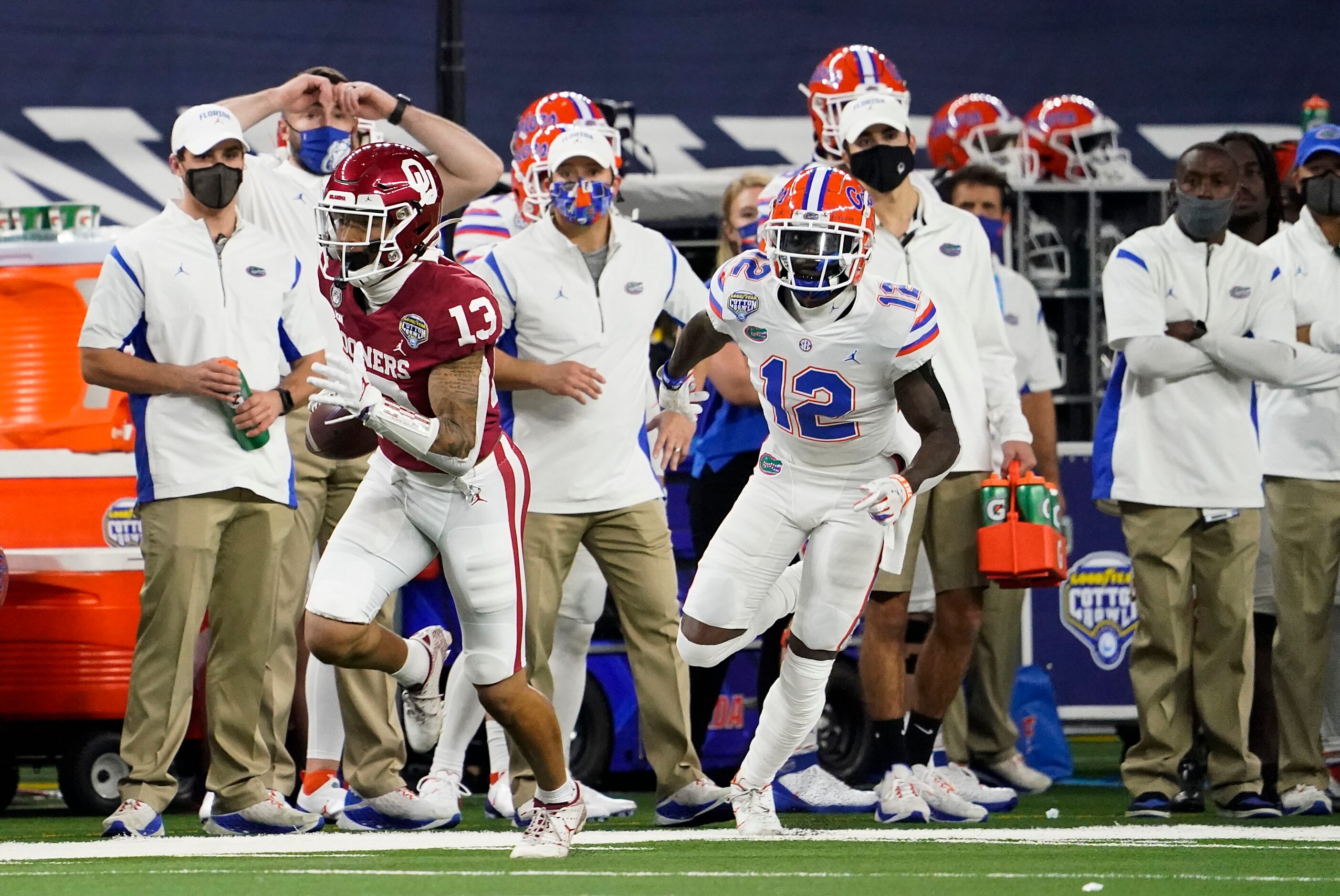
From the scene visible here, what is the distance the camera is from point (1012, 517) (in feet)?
22.7

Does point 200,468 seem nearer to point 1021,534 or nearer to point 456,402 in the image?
point 456,402

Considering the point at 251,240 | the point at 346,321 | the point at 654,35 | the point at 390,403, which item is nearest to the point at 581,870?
the point at 390,403

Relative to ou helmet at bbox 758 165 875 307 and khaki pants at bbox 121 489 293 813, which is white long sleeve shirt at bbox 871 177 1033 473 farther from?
khaki pants at bbox 121 489 293 813

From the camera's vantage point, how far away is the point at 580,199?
6.98 m

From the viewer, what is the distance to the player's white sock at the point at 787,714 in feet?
20.6

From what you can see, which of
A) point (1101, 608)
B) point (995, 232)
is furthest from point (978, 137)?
point (1101, 608)

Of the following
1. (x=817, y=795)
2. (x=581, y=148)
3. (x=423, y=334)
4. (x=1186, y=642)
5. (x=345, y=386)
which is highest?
(x=581, y=148)

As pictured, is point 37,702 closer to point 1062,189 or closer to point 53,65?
point 53,65

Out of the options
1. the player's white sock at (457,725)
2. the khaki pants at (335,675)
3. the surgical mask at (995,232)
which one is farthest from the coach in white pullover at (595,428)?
the surgical mask at (995,232)

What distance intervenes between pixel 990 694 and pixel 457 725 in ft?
6.98

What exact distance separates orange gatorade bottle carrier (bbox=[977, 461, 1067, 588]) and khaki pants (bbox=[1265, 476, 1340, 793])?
853mm

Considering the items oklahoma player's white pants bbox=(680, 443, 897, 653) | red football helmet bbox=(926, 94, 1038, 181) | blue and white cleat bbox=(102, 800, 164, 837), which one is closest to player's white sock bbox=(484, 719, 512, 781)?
oklahoma player's white pants bbox=(680, 443, 897, 653)

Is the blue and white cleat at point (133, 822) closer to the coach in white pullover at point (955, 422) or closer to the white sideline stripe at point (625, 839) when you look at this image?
the white sideline stripe at point (625, 839)

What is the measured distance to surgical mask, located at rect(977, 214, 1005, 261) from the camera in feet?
28.0
